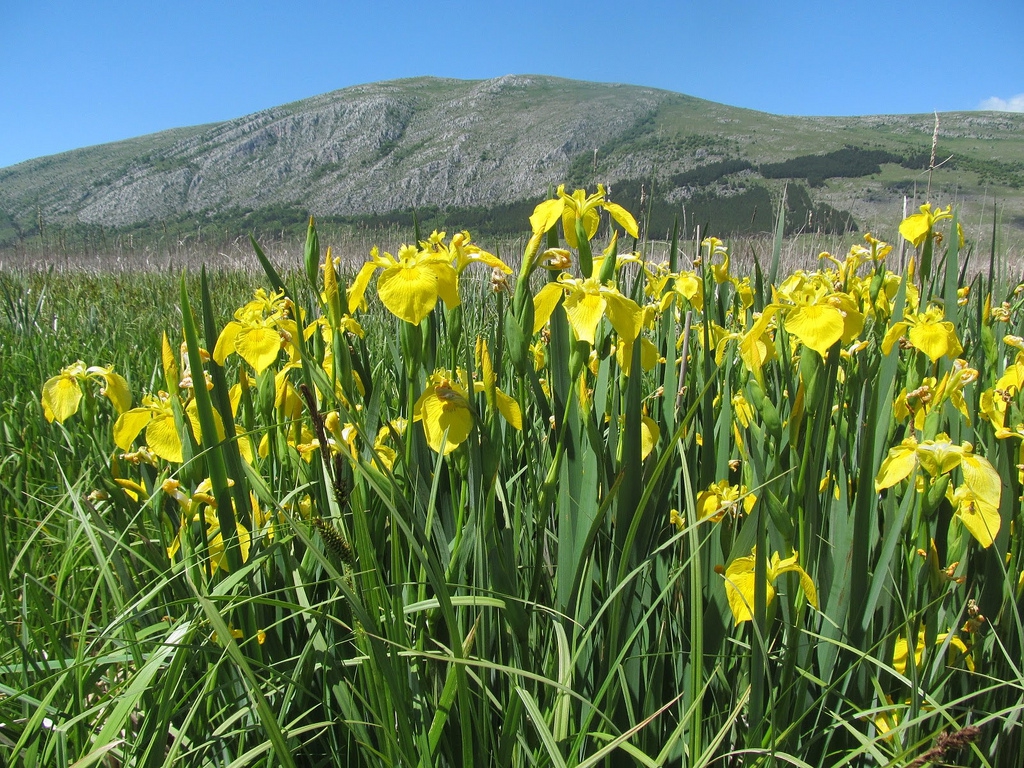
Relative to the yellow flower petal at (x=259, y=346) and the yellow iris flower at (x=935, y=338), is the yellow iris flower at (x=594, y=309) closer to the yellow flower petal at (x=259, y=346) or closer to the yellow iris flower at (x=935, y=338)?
the yellow flower petal at (x=259, y=346)

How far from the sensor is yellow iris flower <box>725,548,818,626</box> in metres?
1.08

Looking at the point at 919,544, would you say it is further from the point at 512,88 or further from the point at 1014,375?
the point at 512,88

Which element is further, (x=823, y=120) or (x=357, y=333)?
(x=823, y=120)

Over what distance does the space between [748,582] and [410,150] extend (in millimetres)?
133201

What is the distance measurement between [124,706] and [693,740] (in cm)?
86

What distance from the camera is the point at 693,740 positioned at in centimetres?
96

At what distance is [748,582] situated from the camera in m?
1.12

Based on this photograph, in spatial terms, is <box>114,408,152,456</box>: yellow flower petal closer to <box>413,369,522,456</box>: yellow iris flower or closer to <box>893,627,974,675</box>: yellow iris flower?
<box>413,369,522,456</box>: yellow iris flower

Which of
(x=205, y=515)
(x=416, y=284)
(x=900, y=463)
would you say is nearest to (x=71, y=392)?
(x=205, y=515)

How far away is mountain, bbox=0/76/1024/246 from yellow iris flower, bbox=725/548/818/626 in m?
69.6

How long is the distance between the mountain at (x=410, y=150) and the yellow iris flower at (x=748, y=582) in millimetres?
69631

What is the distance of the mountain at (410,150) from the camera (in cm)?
8388

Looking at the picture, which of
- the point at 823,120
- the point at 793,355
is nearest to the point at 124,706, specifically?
the point at 793,355

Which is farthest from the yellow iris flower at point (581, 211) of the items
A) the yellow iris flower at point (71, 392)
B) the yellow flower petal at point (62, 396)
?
the yellow flower petal at point (62, 396)
